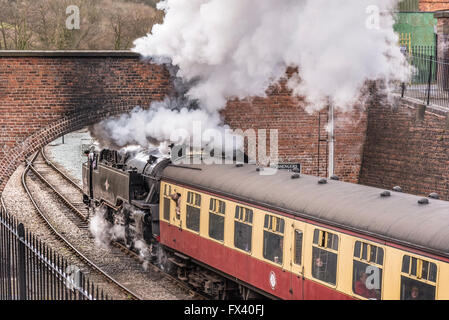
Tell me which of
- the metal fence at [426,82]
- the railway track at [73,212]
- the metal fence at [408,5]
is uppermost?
the metal fence at [408,5]

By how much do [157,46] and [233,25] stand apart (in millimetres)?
2251

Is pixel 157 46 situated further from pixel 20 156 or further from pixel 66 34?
pixel 66 34

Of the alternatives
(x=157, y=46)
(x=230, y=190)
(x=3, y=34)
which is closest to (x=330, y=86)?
(x=157, y=46)

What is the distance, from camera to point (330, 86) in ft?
53.8

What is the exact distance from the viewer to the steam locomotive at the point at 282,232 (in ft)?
23.4

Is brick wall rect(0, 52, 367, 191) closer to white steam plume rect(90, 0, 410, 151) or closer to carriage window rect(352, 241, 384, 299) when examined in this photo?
white steam plume rect(90, 0, 410, 151)

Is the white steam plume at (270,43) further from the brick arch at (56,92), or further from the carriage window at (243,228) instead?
the carriage window at (243,228)

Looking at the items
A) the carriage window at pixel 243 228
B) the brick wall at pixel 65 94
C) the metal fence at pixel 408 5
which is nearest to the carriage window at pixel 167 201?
the carriage window at pixel 243 228

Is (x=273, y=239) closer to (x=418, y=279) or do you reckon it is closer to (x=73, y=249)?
(x=418, y=279)

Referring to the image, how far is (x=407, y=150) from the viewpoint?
15672mm

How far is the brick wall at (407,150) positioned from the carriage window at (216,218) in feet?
18.4

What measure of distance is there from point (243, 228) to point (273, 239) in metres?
0.85

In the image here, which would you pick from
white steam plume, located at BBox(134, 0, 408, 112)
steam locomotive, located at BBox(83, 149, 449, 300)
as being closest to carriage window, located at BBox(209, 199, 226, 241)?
steam locomotive, located at BBox(83, 149, 449, 300)
